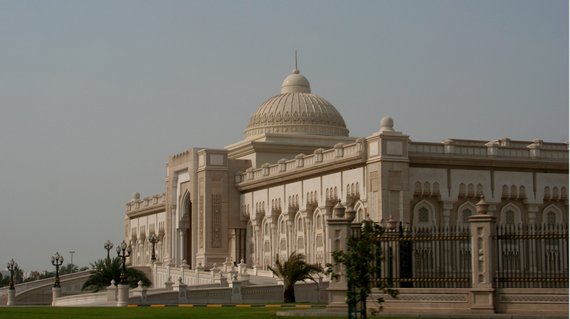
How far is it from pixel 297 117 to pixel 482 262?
47936 mm

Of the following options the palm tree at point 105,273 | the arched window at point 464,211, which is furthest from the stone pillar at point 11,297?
the arched window at point 464,211

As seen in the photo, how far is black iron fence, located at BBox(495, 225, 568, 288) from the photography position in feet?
96.5

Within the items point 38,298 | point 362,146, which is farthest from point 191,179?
point 362,146

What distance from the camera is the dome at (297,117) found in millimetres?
77312

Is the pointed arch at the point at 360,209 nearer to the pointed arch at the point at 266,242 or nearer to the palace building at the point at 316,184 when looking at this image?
the palace building at the point at 316,184

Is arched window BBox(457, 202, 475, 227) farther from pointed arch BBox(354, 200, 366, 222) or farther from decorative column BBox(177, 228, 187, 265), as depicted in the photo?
decorative column BBox(177, 228, 187, 265)

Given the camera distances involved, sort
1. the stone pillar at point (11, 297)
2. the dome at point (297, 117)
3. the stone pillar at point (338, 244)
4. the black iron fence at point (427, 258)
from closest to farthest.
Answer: the black iron fence at point (427, 258) → the stone pillar at point (338, 244) → the stone pillar at point (11, 297) → the dome at point (297, 117)

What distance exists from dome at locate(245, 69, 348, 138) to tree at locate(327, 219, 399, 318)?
4668 cm

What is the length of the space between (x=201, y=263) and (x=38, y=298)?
9.84 metres

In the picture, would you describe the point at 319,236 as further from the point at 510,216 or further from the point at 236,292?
the point at 236,292

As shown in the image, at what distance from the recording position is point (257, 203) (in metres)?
72.3

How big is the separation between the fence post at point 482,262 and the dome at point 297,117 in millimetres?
47356

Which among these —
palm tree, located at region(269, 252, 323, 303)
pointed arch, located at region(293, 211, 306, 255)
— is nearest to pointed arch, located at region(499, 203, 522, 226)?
pointed arch, located at region(293, 211, 306, 255)

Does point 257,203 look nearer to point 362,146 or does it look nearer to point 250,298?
point 362,146
